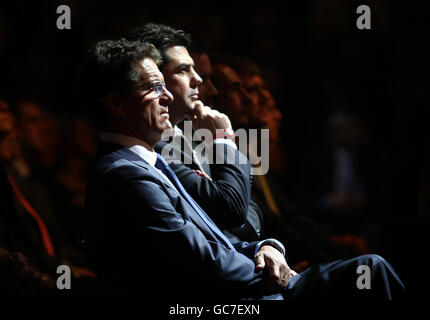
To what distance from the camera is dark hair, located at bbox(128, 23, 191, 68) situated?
2.49m

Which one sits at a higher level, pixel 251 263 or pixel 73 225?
pixel 251 263

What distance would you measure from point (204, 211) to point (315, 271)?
0.48m

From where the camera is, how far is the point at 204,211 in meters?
2.31

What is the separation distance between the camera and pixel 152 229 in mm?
1953

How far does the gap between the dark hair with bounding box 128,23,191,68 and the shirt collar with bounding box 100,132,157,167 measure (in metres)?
0.45

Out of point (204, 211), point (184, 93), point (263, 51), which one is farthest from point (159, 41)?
point (263, 51)

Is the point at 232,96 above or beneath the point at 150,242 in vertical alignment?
above

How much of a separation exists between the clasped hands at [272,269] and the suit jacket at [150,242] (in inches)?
1.2

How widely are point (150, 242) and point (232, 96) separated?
3.36ft

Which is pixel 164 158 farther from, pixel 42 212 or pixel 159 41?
pixel 42 212

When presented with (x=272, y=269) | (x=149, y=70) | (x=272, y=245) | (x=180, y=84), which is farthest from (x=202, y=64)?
(x=272, y=269)

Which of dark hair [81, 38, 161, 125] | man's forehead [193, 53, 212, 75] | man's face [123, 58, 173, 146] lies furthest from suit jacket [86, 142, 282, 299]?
man's forehead [193, 53, 212, 75]

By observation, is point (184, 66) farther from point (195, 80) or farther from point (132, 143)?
point (132, 143)
